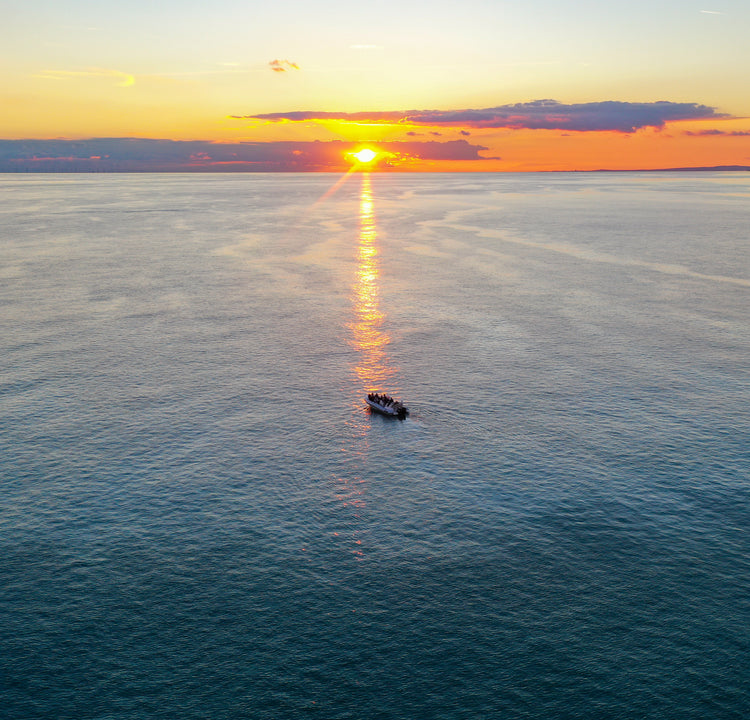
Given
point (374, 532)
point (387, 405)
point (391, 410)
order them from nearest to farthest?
point (374, 532) < point (391, 410) < point (387, 405)

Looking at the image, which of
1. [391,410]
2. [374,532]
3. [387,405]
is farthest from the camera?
[387,405]

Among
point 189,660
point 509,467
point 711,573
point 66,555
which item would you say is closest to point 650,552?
point 711,573

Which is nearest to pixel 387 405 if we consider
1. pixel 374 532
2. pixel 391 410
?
pixel 391 410

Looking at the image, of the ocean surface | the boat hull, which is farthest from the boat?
the ocean surface

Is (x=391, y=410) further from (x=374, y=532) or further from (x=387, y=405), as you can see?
(x=374, y=532)

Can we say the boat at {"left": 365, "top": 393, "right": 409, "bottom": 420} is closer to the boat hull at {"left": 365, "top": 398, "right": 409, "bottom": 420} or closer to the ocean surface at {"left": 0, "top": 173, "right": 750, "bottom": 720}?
the boat hull at {"left": 365, "top": 398, "right": 409, "bottom": 420}

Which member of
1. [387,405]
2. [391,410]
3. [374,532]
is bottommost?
[374,532]

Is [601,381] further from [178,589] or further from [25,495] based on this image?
[25,495]

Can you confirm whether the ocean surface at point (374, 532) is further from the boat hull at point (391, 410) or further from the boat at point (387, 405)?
the boat at point (387, 405)

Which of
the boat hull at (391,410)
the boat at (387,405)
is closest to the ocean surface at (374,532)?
the boat hull at (391,410)
